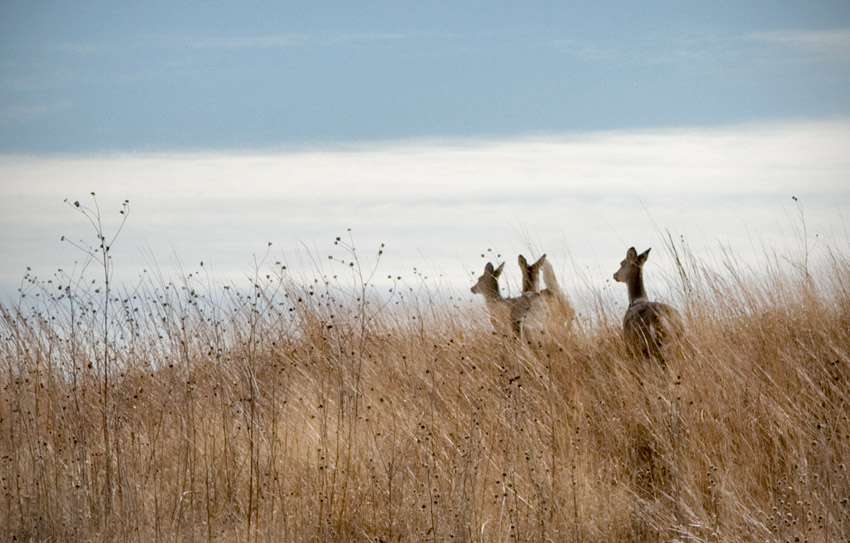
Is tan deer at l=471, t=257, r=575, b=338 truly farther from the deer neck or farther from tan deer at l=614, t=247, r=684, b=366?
tan deer at l=614, t=247, r=684, b=366

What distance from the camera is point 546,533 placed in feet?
16.2

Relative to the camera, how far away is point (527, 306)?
842 centimetres

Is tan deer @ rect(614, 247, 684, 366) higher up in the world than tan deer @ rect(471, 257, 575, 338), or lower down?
lower down

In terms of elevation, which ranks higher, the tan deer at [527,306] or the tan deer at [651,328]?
the tan deer at [527,306]

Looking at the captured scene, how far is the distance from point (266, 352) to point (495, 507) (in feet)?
17.8

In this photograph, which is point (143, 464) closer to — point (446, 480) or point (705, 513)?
point (446, 480)

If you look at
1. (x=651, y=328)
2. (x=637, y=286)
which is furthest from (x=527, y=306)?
(x=651, y=328)

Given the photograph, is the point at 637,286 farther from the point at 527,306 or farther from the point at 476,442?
the point at 476,442

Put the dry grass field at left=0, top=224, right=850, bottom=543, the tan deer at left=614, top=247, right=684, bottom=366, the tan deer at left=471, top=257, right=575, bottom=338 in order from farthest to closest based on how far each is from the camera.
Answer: the tan deer at left=471, top=257, right=575, bottom=338, the tan deer at left=614, top=247, right=684, bottom=366, the dry grass field at left=0, top=224, right=850, bottom=543

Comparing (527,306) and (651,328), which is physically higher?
(527,306)

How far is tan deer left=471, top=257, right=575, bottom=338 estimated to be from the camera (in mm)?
8344

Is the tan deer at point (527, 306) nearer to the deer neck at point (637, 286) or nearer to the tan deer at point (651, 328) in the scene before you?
the deer neck at point (637, 286)

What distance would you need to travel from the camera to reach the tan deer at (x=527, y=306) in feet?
27.4

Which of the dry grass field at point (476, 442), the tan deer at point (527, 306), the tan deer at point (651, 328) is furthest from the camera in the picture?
the tan deer at point (527, 306)
